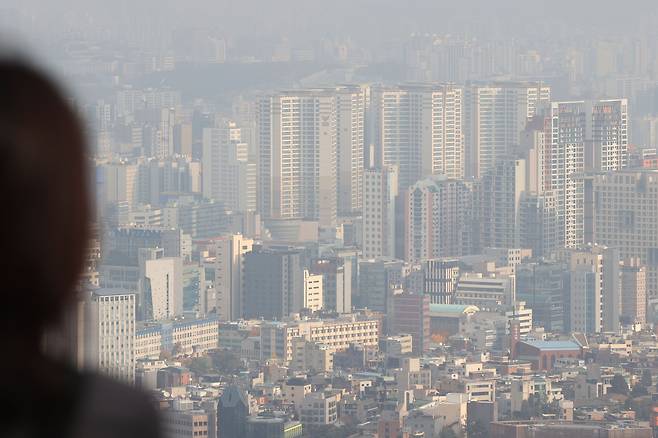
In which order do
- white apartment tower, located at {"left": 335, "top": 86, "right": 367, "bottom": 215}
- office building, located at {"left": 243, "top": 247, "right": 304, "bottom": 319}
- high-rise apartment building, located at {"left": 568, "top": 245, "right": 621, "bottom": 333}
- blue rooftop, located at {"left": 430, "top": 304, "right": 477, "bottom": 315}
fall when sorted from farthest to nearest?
white apartment tower, located at {"left": 335, "top": 86, "right": 367, "bottom": 215}, office building, located at {"left": 243, "top": 247, "right": 304, "bottom": 319}, high-rise apartment building, located at {"left": 568, "top": 245, "right": 621, "bottom": 333}, blue rooftop, located at {"left": 430, "top": 304, "right": 477, "bottom": 315}

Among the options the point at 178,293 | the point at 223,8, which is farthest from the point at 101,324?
the point at 223,8

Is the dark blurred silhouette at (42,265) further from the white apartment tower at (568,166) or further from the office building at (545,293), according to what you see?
the white apartment tower at (568,166)

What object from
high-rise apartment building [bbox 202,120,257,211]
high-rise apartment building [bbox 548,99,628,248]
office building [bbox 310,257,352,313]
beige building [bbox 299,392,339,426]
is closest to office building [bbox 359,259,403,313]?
office building [bbox 310,257,352,313]

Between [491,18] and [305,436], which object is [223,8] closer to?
[491,18]

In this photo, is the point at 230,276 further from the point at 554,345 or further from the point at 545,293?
the point at 554,345

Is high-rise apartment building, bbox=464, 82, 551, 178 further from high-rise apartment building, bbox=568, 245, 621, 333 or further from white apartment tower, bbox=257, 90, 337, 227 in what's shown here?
high-rise apartment building, bbox=568, 245, 621, 333
